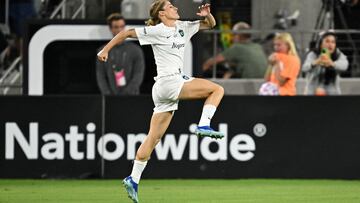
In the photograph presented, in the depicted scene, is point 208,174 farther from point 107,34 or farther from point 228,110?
point 107,34

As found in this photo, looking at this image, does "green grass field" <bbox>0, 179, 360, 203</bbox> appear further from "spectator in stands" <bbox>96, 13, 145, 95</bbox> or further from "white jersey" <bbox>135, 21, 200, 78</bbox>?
"spectator in stands" <bbox>96, 13, 145, 95</bbox>

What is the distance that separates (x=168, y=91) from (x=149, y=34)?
666 millimetres

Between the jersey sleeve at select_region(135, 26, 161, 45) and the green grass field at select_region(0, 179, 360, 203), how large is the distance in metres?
1.79

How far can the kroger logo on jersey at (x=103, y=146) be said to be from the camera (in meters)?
17.4

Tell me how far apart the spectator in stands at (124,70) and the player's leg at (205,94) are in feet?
15.2

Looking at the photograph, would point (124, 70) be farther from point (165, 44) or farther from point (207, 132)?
point (207, 132)

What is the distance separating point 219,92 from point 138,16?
6.49 m

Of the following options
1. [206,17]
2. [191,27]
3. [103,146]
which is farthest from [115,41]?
[103,146]

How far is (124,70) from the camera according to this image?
1842 cm

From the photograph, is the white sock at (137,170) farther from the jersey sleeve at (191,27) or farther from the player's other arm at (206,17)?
the player's other arm at (206,17)

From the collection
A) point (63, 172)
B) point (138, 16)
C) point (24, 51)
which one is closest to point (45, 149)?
point (63, 172)

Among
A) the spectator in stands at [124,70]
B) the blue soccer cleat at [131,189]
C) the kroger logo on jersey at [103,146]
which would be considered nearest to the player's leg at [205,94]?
the blue soccer cleat at [131,189]

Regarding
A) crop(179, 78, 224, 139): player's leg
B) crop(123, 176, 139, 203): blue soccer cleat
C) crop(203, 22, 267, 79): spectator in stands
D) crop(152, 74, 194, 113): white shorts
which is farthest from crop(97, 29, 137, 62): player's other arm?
crop(203, 22, 267, 79): spectator in stands

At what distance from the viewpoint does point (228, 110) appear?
17.5 meters
